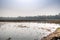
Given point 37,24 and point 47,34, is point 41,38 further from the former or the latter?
point 37,24

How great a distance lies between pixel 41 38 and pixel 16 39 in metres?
0.45

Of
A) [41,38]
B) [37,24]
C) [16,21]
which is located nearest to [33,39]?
[41,38]

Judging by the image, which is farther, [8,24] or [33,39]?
[8,24]

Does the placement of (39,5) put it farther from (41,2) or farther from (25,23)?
(25,23)

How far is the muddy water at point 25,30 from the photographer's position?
2.12 meters

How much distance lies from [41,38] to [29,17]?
0.44 metres

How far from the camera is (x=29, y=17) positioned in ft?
7.32

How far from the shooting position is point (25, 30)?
2.20 m

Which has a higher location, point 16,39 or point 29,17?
point 29,17

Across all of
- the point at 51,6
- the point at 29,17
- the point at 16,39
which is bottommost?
the point at 16,39

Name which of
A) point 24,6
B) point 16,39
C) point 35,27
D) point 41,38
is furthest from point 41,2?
point 16,39

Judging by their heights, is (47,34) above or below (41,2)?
below

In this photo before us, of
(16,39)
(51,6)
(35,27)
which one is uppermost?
(51,6)

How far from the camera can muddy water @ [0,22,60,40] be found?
6.97ft
